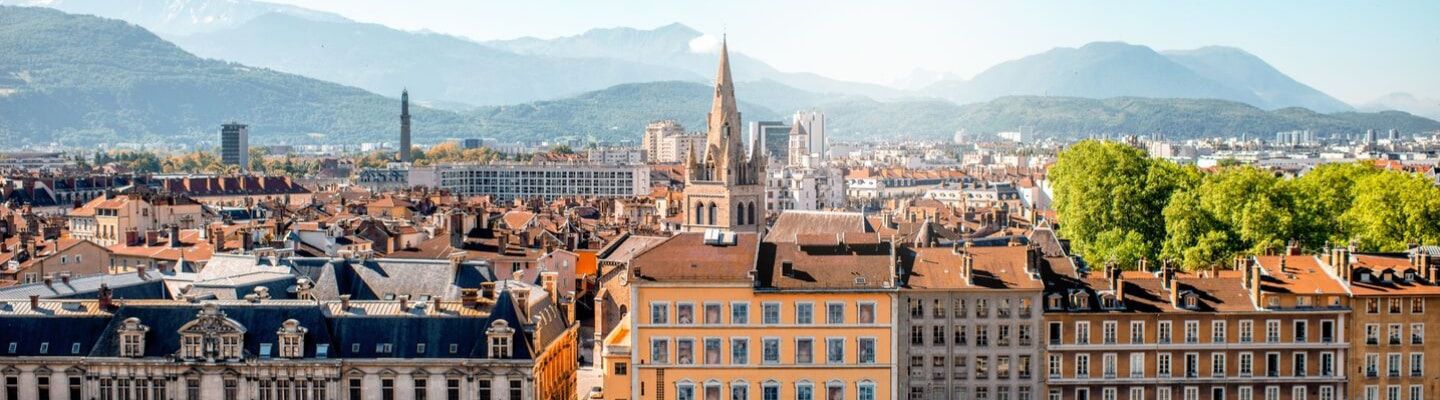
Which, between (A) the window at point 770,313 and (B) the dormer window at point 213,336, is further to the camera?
(A) the window at point 770,313

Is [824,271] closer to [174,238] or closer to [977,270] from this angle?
[977,270]

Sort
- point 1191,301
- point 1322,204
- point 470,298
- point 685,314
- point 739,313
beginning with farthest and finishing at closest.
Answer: point 1322,204
point 1191,301
point 685,314
point 739,313
point 470,298

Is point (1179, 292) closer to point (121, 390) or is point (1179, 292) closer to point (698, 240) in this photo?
point (698, 240)

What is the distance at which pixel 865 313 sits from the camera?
6188 centimetres

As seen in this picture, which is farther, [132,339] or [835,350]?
[835,350]

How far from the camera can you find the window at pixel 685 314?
62000 millimetres

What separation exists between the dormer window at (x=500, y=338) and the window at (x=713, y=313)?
7.33m

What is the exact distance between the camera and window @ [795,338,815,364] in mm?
61812

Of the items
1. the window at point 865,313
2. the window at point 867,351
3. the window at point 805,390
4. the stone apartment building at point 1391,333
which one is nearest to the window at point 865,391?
the window at point 867,351

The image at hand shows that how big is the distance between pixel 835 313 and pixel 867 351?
1806 millimetres

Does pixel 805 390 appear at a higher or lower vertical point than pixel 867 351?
lower

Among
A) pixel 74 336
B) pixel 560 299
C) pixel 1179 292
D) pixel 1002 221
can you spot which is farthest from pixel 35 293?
pixel 1002 221

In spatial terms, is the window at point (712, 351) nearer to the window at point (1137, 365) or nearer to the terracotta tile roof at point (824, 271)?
the terracotta tile roof at point (824, 271)

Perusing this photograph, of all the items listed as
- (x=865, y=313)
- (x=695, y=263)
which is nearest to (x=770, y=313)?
(x=695, y=263)
